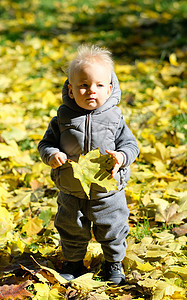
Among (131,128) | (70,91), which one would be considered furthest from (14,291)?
(131,128)

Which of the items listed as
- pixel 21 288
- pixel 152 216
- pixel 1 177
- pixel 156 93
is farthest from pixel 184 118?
pixel 21 288

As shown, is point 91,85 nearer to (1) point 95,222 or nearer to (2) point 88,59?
(2) point 88,59

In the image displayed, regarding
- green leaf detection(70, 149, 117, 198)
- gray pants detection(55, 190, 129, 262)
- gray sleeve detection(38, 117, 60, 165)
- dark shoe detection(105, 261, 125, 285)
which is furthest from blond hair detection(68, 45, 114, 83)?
dark shoe detection(105, 261, 125, 285)

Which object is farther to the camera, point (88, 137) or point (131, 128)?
point (131, 128)

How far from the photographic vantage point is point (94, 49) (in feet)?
6.26

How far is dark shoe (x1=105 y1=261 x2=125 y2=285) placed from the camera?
7.16 ft

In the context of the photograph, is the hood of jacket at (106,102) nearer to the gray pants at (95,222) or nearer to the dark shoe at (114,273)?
the gray pants at (95,222)

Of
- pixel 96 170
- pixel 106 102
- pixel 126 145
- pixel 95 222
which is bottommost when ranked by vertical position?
pixel 95 222

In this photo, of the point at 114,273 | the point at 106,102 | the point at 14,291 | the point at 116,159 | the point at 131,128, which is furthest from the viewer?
the point at 131,128

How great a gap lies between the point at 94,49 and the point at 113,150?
49 centimetres

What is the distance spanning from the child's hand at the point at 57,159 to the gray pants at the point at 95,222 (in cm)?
22

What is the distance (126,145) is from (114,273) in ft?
2.44

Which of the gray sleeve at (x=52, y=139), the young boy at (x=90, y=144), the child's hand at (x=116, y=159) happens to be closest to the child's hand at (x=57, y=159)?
the young boy at (x=90, y=144)

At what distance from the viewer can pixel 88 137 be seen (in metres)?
1.91
